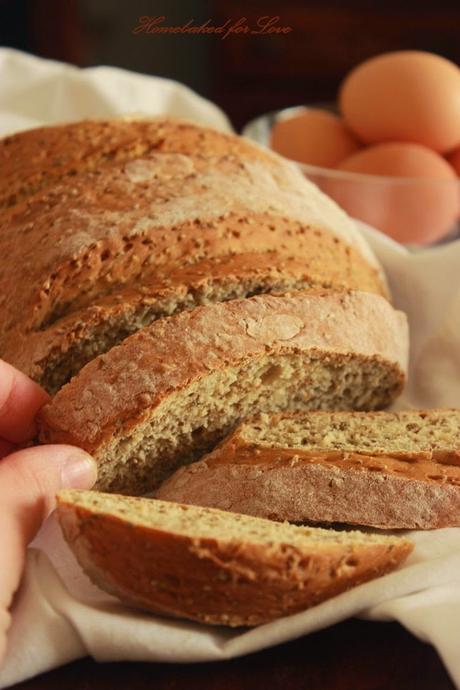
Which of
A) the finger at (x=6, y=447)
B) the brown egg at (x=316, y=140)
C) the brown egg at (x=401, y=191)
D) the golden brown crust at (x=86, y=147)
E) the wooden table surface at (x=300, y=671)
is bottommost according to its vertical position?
the brown egg at (x=401, y=191)

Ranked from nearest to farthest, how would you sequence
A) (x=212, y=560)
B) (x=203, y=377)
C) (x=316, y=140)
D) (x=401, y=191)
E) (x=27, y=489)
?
(x=212, y=560)
(x=27, y=489)
(x=203, y=377)
(x=401, y=191)
(x=316, y=140)

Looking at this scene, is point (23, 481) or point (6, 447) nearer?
point (23, 481)

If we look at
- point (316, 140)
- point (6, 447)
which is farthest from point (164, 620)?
point (316, 140)

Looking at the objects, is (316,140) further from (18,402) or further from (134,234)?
(18,402)

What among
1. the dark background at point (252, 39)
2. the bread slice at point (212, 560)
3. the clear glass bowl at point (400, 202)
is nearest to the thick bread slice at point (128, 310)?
the bread slice at point (212, 560)

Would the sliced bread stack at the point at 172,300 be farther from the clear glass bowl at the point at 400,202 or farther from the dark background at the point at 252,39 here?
the dark background at the point at 252,39

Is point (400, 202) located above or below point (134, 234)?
below

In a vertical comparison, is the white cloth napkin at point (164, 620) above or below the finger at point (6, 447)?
below

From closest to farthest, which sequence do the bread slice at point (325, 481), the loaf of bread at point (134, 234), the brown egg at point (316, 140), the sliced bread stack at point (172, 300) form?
1. the bread slice at point (325, 481)
2. the sliced bread stack at point (172, 300)
3. the loaf of bread at point (134, 234)
4. the brown egg at point (316, 140)

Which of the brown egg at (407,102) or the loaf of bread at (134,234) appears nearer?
the loaf of bread at (134,234)
